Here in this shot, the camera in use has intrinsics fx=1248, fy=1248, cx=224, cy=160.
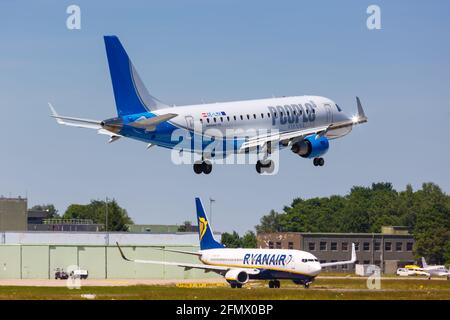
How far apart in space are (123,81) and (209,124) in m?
9.05

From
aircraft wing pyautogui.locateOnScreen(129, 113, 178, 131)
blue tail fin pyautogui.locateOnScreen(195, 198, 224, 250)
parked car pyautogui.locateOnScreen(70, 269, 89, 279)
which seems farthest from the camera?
parked car pyautogui.locateOnScreen(70, 269, 89, 279)

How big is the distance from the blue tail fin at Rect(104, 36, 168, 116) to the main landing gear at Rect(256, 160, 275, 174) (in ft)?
39.7

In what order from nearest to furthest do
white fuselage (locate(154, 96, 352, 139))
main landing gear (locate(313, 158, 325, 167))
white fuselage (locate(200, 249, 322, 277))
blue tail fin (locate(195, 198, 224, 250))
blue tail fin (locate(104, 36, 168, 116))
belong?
blue tail fin (locate(104, 36, 168, 116)) → white fuselage (locate(154, 96, 352, 139)) → main landing gear (locate(313, 158, 325, 167)) → white fuselage (locate(200, 249, 322, 277)) → blue tail fin (locate(195, 198, 224, 250))

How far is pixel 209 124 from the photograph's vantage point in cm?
11806

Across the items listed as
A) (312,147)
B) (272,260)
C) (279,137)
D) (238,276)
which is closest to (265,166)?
(279,137)

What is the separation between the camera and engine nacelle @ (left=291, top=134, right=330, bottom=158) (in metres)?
124

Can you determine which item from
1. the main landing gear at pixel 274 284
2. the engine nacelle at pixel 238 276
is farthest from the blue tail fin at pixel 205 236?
the main landing gear at pixel 274 284

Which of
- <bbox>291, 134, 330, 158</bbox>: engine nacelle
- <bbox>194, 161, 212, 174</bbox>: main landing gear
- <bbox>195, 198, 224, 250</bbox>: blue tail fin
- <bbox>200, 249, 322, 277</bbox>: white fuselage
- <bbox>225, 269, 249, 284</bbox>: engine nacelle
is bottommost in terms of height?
<bbox>225, 269, 249, 284</bbox>: engine nacelle

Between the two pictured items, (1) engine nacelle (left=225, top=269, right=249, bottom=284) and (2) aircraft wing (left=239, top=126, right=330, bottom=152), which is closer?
(2) aircraft wing (left=239, top=126, right=330, bottom=152)

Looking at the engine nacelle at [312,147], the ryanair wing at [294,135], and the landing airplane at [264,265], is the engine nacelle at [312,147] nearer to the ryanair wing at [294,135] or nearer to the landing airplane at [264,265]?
the ryanair wing at [294,135]

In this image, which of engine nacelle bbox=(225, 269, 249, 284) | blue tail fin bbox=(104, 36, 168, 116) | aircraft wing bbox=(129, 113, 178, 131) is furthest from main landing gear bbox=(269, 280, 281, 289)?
aircraft wing bbox=(129, 113, 178, 131)

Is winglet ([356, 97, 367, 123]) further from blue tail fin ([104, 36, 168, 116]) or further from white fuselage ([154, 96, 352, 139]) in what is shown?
blue tail fin ([104, 36, 168, 116])

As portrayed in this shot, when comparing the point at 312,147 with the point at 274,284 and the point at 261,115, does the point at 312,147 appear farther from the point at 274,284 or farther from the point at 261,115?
the point at 274,284
